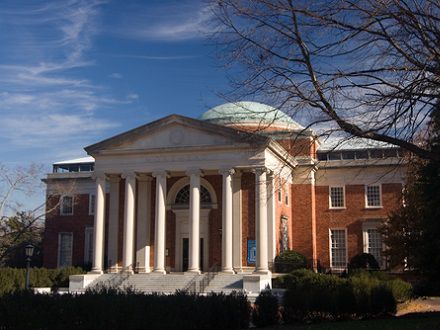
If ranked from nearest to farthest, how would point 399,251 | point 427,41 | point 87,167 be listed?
point 427,41 → point 399,251 → point 87,167

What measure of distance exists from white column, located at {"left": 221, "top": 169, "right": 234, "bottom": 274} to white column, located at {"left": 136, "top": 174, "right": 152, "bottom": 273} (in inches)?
264

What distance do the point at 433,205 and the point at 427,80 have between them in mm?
7253

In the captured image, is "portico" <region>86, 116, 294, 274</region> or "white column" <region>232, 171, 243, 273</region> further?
"white column" <region>232, 171, 243, 273</region>

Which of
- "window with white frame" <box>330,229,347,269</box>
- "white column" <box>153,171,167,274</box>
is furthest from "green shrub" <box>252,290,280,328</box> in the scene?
"window with white frame" <box>330,229,347,269</box>

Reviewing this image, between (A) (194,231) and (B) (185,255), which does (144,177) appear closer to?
(B) (185,255)

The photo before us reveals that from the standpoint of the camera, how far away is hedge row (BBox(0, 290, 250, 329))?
15266 mm

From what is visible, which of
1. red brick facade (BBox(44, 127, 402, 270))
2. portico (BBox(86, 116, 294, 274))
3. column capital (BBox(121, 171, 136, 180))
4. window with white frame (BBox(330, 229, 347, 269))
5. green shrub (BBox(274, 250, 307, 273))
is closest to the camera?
portico (BBox(86, 116, 294, 274))

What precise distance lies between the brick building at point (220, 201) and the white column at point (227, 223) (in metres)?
0.07

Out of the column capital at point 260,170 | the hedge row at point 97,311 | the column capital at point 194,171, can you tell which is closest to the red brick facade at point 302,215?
the column capital at point 260,170

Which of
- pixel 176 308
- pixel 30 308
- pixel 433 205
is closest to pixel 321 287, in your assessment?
pixel 433 205

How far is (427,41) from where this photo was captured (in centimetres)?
1208

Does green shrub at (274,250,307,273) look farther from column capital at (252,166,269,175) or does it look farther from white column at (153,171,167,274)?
white column at (153,171,167,274)

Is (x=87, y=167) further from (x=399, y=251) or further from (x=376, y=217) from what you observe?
(x=399, y=251)

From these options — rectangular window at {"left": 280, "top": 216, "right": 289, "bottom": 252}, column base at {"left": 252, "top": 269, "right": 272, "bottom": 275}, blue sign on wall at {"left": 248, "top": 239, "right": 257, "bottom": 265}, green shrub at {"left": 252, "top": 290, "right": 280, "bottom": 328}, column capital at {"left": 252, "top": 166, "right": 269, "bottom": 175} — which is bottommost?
green shrub at {"left": 252, "top": 290, "right": 280, "bottom": 328}
